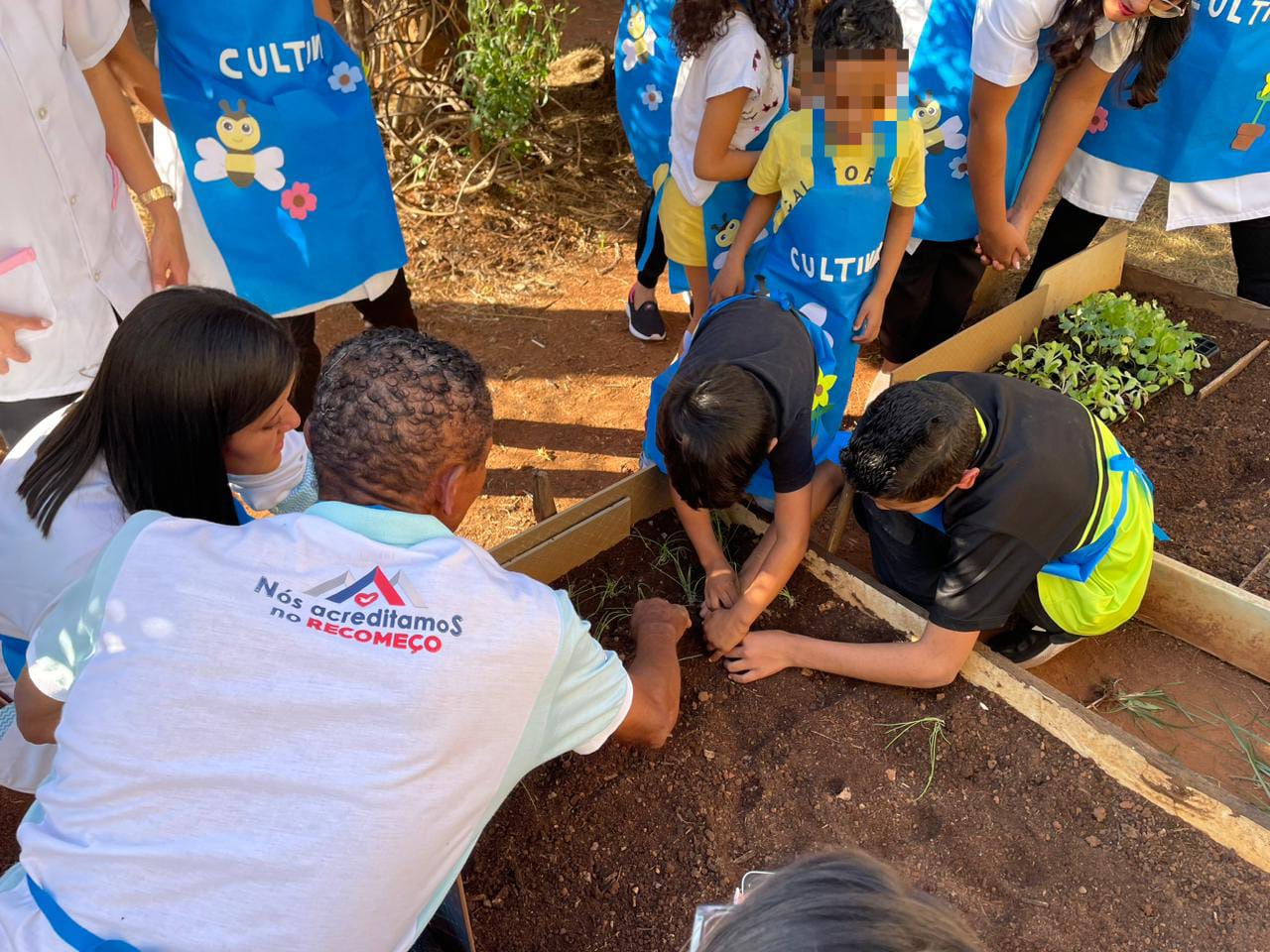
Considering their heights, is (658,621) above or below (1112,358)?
above

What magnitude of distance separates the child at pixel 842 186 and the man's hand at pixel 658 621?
1054 mm

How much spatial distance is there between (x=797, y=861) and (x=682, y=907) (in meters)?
1.07

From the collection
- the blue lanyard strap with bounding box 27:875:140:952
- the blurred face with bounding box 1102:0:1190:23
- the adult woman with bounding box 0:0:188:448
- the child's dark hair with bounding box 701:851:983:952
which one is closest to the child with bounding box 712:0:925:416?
the blurred face with bounding box 1102:0:1190:23

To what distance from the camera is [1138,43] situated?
262 cm

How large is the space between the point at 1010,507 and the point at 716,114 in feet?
4.52

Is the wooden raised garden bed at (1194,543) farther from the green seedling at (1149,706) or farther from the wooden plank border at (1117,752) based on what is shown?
the wooden plank border at (1117,752)

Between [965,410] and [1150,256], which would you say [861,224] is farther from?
[1150,256]

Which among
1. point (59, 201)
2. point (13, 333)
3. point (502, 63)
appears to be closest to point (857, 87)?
point (59, 201)

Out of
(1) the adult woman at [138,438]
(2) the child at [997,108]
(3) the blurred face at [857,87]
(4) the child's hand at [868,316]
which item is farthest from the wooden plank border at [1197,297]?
(1) the adult woman at [138,438]

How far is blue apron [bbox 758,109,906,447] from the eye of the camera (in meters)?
2.48

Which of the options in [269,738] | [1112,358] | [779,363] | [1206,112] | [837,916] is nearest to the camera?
[837,916]

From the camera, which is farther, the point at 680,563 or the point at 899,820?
the point at 680,563

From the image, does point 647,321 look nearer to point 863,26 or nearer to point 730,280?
point 730,280

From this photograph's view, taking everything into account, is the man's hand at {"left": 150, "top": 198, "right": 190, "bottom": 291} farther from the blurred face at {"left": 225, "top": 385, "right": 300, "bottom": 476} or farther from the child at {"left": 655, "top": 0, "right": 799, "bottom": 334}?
the child at {"left": 655, "top": 0, "right": 799, "bottom": 334}
